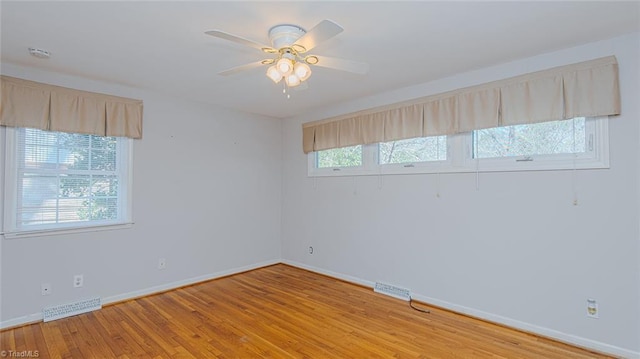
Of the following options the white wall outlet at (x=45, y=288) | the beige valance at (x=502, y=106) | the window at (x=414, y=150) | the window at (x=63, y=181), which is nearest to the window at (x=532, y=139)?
the beige valance at (x=502, y=106)

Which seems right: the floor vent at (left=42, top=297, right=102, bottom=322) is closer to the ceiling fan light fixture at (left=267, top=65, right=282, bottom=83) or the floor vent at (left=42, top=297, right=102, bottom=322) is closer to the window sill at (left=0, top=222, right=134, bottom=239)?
the window sill at (left=0, top=222, right=134, bottom=239)

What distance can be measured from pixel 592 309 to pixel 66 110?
16.9 feet

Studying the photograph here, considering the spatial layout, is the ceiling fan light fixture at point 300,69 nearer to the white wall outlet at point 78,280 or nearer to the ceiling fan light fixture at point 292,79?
the ceiling fan light fixture at point 292,79

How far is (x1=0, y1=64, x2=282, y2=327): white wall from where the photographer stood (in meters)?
3.15

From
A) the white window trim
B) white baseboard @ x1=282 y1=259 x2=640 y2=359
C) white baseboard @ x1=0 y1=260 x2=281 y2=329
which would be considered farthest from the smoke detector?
white baseboard @ x1=282 y1=259 x2=640 y2=359

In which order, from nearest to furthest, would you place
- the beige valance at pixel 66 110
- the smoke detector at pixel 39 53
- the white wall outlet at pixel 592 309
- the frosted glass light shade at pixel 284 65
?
the frosted glass light shade at pixel 284 65 → the white wall outlet at pixel 592 309 → the smoke detector at pixel 39 53 → the beige valance at pixel 66 110

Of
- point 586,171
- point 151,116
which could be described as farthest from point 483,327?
point 151,116

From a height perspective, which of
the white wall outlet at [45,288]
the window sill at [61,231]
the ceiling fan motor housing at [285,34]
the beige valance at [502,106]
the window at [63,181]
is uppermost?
the ceiling fan motor housing at [285,34]

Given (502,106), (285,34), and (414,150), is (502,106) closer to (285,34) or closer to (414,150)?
(414,150)

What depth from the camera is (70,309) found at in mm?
3234

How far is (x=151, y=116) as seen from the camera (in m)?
3.92

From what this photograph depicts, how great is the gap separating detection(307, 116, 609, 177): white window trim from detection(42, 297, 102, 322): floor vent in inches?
123

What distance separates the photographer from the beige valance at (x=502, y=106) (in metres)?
2.55

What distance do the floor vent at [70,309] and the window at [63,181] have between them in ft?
2.57
